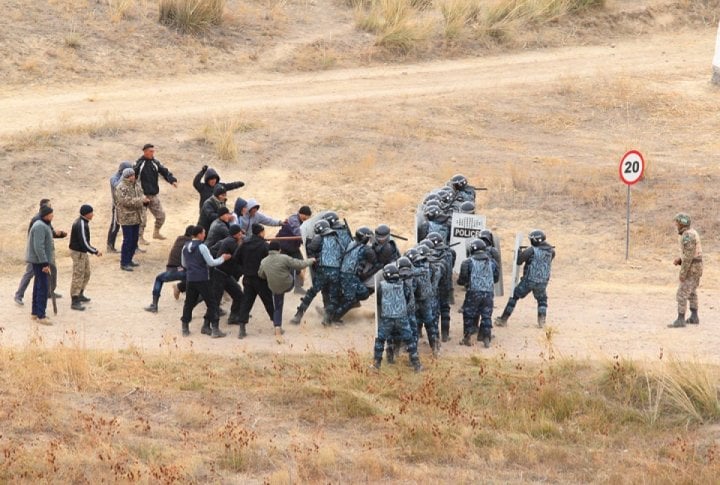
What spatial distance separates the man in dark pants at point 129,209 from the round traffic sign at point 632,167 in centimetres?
727

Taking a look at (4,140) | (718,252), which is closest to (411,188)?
(718,252)

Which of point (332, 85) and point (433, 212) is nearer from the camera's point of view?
point (433, 212)

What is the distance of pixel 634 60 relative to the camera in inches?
1227

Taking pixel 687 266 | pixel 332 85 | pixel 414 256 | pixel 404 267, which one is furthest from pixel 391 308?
pixel 332 85

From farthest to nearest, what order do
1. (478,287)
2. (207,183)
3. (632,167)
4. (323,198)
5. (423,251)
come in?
A: 1. (323,198)
2. (632,167)
3. (207,183)
4. (478,287)
5. (423,251)

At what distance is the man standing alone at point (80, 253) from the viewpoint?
18.0 m

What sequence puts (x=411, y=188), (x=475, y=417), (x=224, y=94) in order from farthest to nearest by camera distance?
(x=224, y=94) < (x=411, y=188) < (x=475, y=417)

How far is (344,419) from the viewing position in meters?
15.0

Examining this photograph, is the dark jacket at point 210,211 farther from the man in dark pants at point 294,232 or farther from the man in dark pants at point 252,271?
the man in dark pants at point 252,271

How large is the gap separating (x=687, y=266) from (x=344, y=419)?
546 centimetres

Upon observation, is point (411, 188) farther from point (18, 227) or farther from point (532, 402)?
point (532, 402)

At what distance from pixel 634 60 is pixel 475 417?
1796 centimetres

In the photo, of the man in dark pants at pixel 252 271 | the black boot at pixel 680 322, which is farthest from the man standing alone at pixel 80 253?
the black boot at pixel 680 322

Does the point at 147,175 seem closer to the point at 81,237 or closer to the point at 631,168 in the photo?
the point at 81,237
